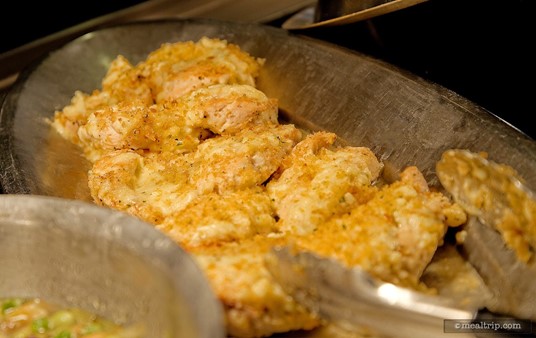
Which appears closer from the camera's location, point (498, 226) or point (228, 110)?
point (498, 226)

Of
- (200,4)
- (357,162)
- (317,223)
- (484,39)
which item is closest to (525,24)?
(484,39)

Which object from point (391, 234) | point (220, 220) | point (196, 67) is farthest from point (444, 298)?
point (196, 67)

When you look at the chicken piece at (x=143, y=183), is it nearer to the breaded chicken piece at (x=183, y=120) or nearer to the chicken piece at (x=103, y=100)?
the breaded chicken piece at (x=183, y=120)

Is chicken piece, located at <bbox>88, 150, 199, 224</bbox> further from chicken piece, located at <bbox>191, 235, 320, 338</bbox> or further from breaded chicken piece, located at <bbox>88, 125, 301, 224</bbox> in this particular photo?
chicken piece, located at <bbox>191, 235, 320, 338</bbox>

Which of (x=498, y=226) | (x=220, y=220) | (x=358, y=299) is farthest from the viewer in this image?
(x=220, y=220)

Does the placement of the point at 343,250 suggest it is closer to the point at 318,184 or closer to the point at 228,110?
the point at 318,184

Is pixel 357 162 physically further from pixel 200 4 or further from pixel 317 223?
pixel 200 4
